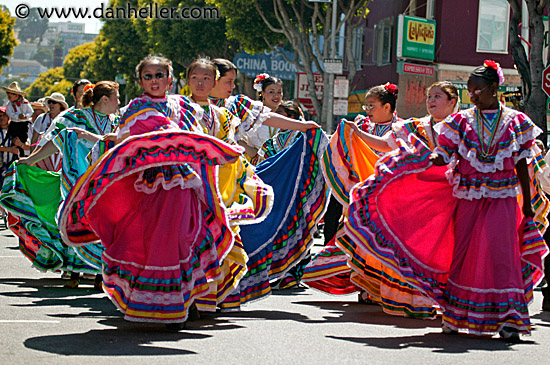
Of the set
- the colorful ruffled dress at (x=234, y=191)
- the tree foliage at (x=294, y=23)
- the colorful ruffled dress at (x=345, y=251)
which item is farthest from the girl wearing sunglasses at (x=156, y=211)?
the tree foliage at (x=294, y=23)

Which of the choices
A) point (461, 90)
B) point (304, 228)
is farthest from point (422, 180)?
point (461, 90)

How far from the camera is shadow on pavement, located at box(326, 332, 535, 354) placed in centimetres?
668

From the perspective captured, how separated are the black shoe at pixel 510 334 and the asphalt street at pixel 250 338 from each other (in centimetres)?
7

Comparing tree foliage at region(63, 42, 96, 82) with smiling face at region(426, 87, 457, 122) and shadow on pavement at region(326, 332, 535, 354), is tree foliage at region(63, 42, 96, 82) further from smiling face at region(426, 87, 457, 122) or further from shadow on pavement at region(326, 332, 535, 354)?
shadow on pavement at region(326, 332, 535, 354)

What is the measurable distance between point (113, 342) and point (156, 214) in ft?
3.22

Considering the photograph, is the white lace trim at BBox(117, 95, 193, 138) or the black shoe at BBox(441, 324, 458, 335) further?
the black shoe at BBox(441, 324, 458, 335)

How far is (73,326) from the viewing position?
7191mm

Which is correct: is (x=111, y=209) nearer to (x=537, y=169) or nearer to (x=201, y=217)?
(x=201, y=217)

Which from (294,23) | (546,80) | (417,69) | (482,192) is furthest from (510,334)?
(294,23)

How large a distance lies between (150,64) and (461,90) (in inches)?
1092

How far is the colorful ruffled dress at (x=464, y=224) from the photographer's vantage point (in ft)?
23.4

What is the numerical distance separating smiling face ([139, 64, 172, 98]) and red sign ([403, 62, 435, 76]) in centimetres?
2631

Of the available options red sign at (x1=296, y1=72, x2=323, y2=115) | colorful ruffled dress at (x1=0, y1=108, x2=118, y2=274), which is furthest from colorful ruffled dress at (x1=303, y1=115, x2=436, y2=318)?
red sign at (x1=296, y1=72, x2=323, y2=115)

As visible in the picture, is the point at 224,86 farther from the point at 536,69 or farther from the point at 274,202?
the point at 536,69
